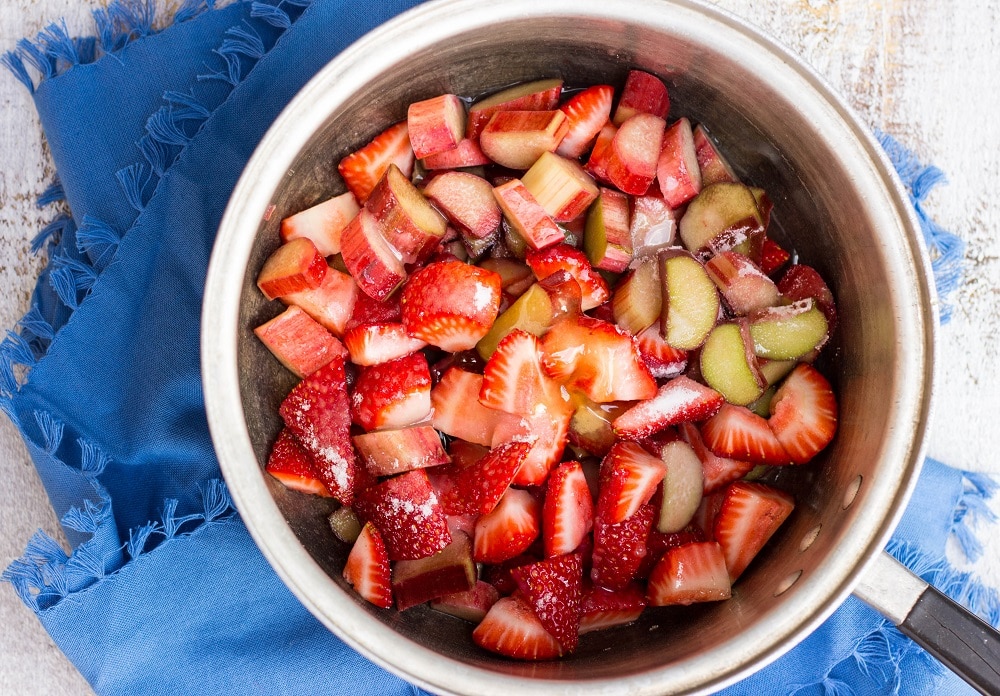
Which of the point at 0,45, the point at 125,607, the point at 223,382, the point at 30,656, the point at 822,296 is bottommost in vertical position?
the point at 30,656

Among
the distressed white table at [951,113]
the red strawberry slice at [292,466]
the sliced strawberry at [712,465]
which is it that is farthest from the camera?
the distressed white table at [951,113]

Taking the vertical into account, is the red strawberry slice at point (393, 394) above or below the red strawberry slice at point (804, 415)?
above

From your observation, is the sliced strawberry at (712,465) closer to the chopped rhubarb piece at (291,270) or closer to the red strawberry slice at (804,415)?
the red strawberry slice at (804,415)

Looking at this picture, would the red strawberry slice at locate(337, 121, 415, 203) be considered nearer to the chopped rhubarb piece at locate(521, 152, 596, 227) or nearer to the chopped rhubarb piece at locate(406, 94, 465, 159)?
the chopped rhubarb piece at locate(406, 94, 465, 159)

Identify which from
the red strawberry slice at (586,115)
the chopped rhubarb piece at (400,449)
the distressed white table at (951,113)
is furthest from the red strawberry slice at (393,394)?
the distressed white table at (951,113)

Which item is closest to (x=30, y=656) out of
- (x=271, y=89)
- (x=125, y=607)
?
(x=125, y=607)

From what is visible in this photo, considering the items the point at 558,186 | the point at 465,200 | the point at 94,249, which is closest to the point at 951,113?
the point at 558,186

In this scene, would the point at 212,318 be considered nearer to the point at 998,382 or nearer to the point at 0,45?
the point at 0,45
